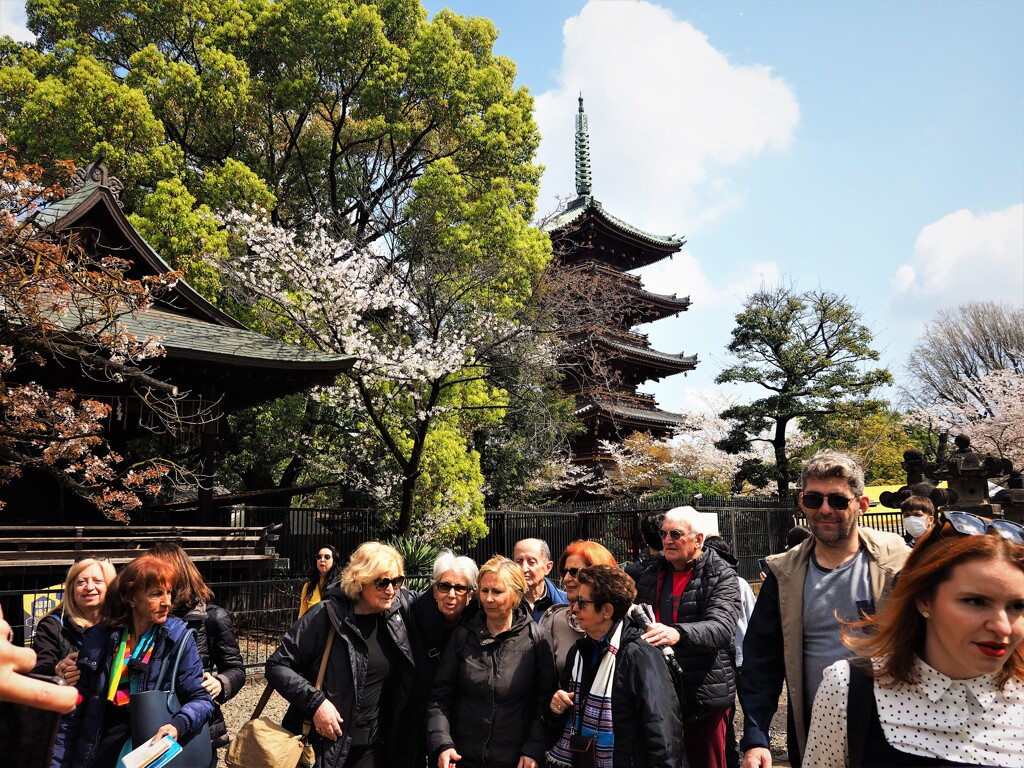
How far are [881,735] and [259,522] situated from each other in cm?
1585

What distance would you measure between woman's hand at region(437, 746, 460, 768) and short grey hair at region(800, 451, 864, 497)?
69.3 inches

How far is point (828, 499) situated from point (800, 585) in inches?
14.0

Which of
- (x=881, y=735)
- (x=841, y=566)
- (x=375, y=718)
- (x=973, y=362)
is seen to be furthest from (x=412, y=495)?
(x=973, y=362)

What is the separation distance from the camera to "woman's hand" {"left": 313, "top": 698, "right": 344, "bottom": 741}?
346cm

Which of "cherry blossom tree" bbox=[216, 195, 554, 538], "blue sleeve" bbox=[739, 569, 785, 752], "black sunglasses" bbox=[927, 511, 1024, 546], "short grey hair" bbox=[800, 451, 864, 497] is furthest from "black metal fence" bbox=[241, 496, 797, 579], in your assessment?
"black sunglasses" bbox=[927, 511, 1024, 546]

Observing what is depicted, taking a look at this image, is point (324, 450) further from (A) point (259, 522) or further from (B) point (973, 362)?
(B) point (973, 362)

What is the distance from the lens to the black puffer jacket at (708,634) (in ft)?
11.9

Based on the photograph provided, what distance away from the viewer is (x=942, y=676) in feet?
5.84

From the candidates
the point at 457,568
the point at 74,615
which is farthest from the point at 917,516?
the point at 74,615

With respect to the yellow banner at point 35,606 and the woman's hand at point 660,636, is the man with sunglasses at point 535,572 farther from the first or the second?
the yellow banner at point 35,606

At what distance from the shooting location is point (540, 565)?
174 inches

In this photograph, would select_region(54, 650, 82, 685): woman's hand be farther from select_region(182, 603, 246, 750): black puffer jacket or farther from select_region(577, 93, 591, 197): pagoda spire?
select_region(577, 93, 591, 197): pagoda spire

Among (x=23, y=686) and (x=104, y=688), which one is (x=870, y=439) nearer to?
(x=104, y=688)

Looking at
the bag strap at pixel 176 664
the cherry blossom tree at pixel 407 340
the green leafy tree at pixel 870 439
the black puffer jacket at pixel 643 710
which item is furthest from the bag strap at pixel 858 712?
the green leafy tree at pixel 870 439
